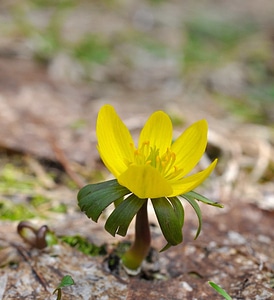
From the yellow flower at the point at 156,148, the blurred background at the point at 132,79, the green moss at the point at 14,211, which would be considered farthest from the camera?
the blurred background at the point at 132,79

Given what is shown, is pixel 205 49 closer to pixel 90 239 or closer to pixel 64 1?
pixel 64 1

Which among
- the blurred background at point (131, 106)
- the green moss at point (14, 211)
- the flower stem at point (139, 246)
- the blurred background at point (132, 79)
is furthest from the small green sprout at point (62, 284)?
the blurred background at point (132, 79)

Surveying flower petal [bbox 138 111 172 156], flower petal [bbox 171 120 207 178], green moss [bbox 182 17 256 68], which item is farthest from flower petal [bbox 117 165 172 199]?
green moss [bbox 182 17 256 68]

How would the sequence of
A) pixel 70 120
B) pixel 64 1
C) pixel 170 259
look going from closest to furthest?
pixel 170 259
pixel 70 120
pixel 64 1

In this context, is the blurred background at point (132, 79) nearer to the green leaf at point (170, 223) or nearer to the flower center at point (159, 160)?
the flower center at point (159, 160)

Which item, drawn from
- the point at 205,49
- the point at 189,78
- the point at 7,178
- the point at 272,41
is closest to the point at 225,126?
the point at 189,78

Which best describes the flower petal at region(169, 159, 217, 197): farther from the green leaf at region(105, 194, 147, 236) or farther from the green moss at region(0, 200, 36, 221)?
the green moss at region(0, 200, 36, 221)
